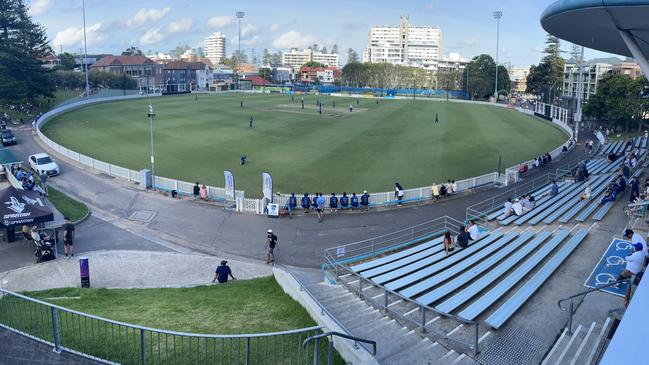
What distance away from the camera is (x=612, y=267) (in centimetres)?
1351

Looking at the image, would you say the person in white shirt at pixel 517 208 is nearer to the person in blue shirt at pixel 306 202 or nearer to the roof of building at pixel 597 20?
the roof of building at pixel 597 20

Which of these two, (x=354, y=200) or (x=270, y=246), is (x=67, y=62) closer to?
(x=354, y=200)

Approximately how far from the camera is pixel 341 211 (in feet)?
79.6

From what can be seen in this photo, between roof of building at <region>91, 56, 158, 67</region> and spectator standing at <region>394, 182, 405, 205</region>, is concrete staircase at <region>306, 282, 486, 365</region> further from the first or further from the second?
roof of building at <region>91, 56, 158, 67</region>

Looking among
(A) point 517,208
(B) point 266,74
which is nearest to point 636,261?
(A) point 517,208

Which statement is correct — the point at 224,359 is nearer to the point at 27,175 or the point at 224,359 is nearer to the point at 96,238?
the point at 96,238

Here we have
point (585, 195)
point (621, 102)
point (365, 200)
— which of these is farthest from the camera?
point (621, 102)

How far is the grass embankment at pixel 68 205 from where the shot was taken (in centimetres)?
2277

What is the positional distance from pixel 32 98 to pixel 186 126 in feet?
79.3

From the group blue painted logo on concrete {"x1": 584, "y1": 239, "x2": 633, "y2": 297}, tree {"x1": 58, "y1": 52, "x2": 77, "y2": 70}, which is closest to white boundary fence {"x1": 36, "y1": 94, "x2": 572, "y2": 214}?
blue painted logo on concrete {"x1": 584, "y1": 239, "x2": 633, "y2": 297}

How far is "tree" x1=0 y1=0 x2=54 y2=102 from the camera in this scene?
2295 inches

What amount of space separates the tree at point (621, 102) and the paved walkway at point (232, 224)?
29.7m

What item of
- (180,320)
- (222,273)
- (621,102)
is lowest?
(222,273)

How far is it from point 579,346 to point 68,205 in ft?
74.4
